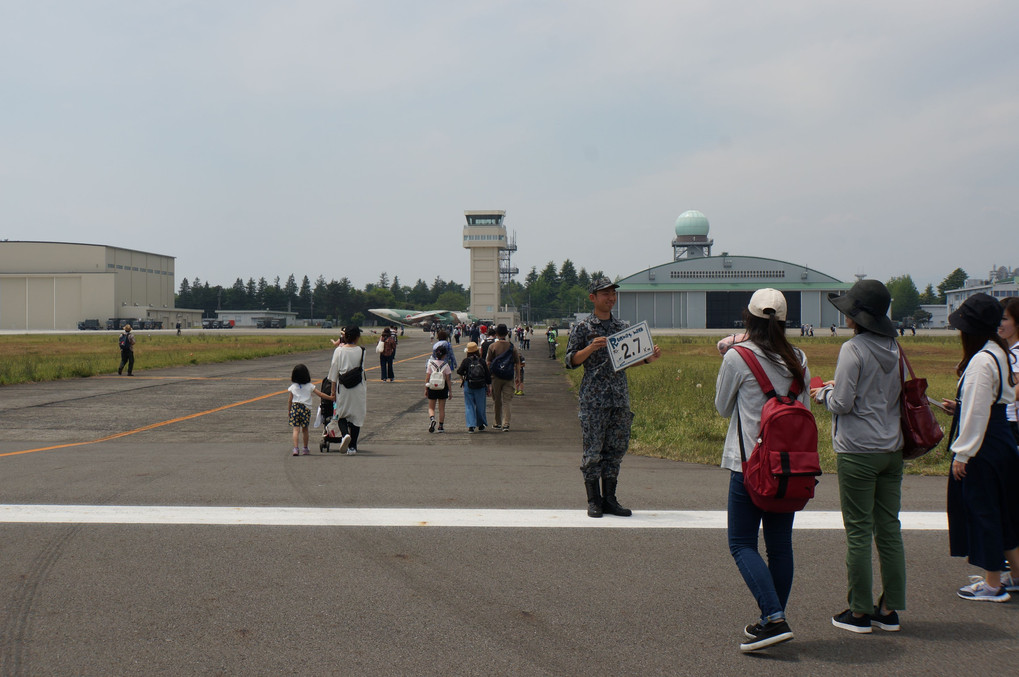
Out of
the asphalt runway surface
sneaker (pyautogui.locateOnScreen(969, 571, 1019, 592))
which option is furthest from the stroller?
sneaker (pyautogui.locateOnScreen(969, 571, 1019, 592))

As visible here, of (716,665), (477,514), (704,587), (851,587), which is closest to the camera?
(716,665)

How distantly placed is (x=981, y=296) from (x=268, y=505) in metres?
5.95

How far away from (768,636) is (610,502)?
279cm

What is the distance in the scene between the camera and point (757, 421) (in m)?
3.88

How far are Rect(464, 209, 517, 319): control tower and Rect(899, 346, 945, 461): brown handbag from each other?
358 feet

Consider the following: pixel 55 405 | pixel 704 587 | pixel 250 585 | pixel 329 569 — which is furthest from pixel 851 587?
pixel 55 405

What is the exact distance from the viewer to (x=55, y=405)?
1672cm

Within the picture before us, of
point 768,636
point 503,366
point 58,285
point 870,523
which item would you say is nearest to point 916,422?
point 870,523

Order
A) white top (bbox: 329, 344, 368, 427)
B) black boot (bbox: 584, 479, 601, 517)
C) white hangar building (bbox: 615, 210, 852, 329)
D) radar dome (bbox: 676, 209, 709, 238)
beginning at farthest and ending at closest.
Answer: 1. radar dome (bbox: 676, 209, 709, 238)
2. white hangar building (bbox: 615, 210, 852, 329)
3. white top (bbox: 329, 344, 368, 427)
4. black boot (bbox: 584, 479, 601, 517)

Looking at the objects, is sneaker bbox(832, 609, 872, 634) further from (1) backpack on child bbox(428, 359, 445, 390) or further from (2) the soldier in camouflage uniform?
(1) backpack on child bbox(428, 359, 445, 390)

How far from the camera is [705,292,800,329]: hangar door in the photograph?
8944 cm

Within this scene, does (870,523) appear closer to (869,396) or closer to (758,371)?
(869,396)

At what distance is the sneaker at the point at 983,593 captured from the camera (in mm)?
4453

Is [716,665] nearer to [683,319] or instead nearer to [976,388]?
[976,388]
